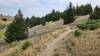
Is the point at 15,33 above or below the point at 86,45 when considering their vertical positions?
below

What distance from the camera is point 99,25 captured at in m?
32.9

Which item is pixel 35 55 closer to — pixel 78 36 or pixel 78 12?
pixel 78 36

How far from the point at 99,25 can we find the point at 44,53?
986cm

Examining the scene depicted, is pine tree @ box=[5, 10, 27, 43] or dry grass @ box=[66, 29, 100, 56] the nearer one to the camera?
dry grass @ box=[66, 29, 100, 56]

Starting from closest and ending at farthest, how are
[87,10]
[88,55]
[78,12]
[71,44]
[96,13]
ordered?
[88,55], [71,44], [96,13], [87,10], [78,12]

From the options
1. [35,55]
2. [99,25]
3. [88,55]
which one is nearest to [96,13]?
[99,25]

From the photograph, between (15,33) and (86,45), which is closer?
(86,45)

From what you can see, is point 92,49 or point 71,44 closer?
point 92,49

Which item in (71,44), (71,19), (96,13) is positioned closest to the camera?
(71,44)

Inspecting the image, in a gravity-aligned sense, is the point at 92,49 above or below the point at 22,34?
above

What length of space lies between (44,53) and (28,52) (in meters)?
1.94

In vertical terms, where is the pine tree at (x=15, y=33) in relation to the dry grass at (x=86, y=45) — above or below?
below

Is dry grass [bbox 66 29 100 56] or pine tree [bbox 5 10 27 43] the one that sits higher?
dry grass [bbox 66 29 100 56]

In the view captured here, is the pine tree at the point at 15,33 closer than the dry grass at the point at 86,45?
No
